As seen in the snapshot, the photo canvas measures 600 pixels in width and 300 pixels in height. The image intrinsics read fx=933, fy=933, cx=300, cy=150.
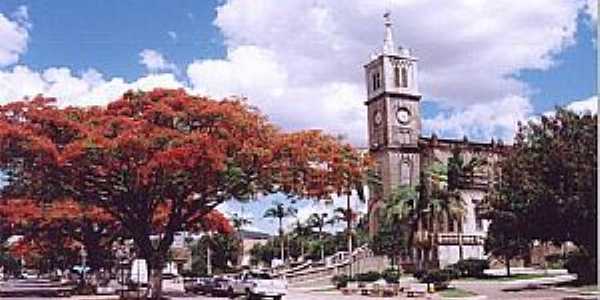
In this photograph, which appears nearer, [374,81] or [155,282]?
[155,282]

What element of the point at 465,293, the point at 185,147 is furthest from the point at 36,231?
the point at 465,293

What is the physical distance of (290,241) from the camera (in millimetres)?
75250

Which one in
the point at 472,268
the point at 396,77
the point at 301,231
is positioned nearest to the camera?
the point at 472,268

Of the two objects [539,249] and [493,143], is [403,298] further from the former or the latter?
[493,143]

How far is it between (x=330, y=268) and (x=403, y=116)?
18.3 m

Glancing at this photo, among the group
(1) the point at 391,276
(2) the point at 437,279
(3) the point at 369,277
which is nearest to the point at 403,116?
(3) the point at 369,277

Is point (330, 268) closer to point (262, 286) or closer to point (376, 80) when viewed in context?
point (262, 286)

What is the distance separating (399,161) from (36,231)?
31.6 metres

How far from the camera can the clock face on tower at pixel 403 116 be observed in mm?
63938

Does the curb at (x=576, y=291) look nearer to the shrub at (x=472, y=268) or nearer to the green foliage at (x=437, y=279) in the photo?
the green foliage at (x=437, y=279)

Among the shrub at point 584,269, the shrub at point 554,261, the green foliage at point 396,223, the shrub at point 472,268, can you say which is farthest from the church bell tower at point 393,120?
the shrub at point 584,269

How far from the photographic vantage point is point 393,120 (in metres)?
63.6

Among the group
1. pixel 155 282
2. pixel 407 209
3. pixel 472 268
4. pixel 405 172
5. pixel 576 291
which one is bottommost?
pixel 472 268

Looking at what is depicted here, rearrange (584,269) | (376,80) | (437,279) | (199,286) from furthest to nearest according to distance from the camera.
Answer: (376,80) → (199,286) → (437,279) → (584,269)
